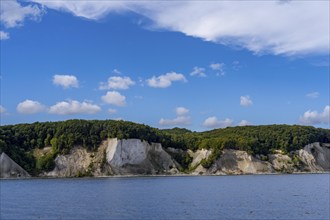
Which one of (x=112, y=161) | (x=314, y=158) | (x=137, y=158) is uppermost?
(x=314, y=158)

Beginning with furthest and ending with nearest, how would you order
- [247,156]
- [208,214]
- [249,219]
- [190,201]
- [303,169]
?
1. [303,169]
2. [247,156]
3. [190,201]
4. [208,214]
5. [249,219]

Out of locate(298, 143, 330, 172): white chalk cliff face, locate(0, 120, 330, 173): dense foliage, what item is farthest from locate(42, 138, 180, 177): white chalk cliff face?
locate(298, 143, 330, 172): white chalk cliff face

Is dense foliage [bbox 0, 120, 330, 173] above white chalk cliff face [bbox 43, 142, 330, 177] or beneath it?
above

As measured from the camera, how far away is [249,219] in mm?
48250

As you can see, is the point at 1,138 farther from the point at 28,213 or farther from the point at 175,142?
the point at 28,213

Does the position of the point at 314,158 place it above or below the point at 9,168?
above

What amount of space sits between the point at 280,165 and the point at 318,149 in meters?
25.0

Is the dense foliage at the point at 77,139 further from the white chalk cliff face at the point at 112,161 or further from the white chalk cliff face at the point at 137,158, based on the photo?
the white chalk cliff face at the point at 137,158

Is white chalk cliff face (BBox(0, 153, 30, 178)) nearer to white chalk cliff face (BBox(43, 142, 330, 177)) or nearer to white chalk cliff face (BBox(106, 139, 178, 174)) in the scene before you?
white chalk cliff face (BBox(43, 142, 330, 177))

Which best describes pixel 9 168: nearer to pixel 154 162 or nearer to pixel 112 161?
pixel 112 161

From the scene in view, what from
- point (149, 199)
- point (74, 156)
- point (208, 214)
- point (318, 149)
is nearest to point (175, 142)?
point (74, 156)

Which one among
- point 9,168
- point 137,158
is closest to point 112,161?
point 137,158

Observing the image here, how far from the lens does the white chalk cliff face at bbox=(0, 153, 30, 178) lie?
146 meters

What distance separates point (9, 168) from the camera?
147000mm
